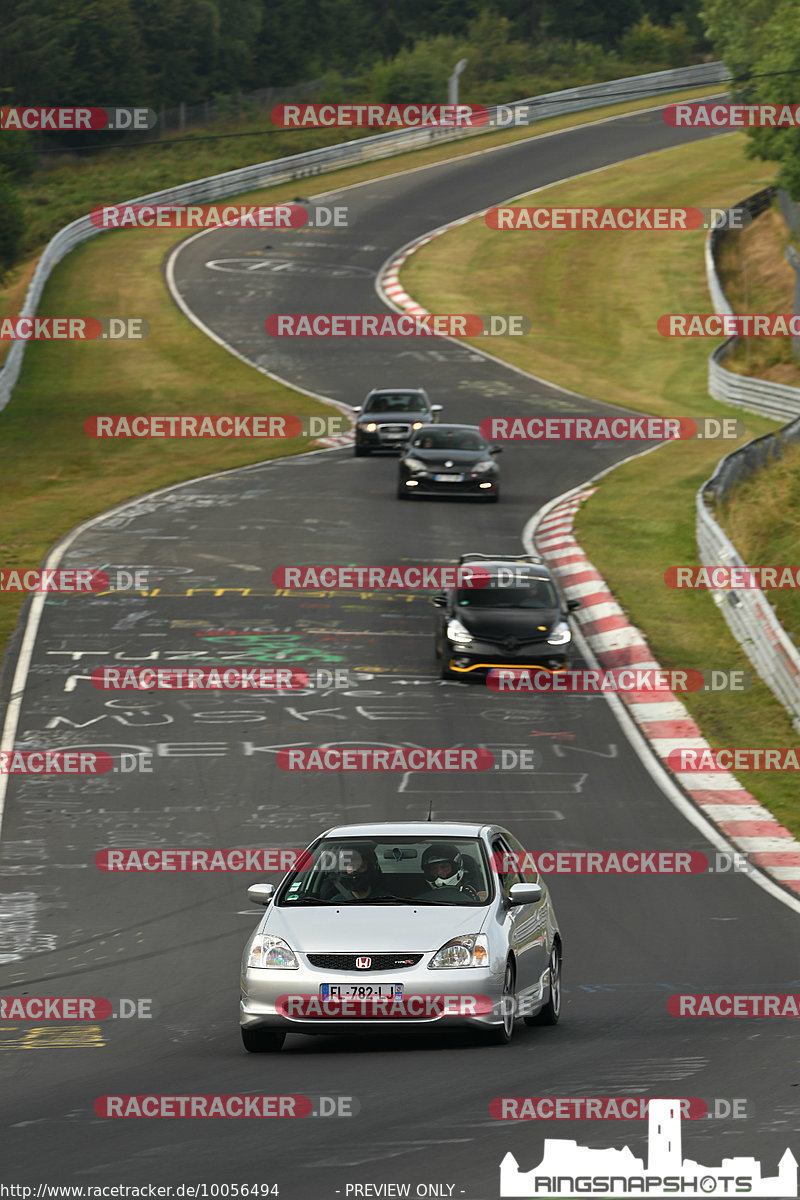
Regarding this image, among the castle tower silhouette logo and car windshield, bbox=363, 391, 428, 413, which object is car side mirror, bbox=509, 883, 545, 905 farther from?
car windshield, bbox=363, 391, 428, 413

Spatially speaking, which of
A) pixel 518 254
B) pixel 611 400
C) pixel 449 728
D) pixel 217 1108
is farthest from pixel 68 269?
pixel 217 1108

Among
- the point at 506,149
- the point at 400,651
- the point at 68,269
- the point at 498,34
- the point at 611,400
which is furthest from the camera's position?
the point at 498,34

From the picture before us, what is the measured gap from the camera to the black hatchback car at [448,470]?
36188 millimetres

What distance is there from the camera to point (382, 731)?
2158cm

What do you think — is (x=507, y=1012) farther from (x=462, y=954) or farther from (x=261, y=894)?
(x=261, y=894)

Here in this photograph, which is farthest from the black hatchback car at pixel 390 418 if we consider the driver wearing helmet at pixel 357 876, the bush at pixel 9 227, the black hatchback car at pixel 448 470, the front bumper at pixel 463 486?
the driver wearing helmet at pixel 357 876

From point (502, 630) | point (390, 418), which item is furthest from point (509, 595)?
point (390, 418)

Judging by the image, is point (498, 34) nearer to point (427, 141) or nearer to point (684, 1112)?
point (427, 141)

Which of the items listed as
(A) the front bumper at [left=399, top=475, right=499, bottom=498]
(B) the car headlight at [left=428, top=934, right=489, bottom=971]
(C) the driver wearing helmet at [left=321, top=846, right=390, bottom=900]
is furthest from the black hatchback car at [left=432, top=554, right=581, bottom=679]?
(B) the car headlight at [left=428, top=934, right=489, bottom=971]

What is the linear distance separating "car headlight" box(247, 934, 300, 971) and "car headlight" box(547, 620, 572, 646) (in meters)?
14.2

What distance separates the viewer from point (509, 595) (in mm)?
25297

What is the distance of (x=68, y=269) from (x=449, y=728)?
1763 inches

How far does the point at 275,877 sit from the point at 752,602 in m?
11.1

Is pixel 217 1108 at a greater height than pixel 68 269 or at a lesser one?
greater
